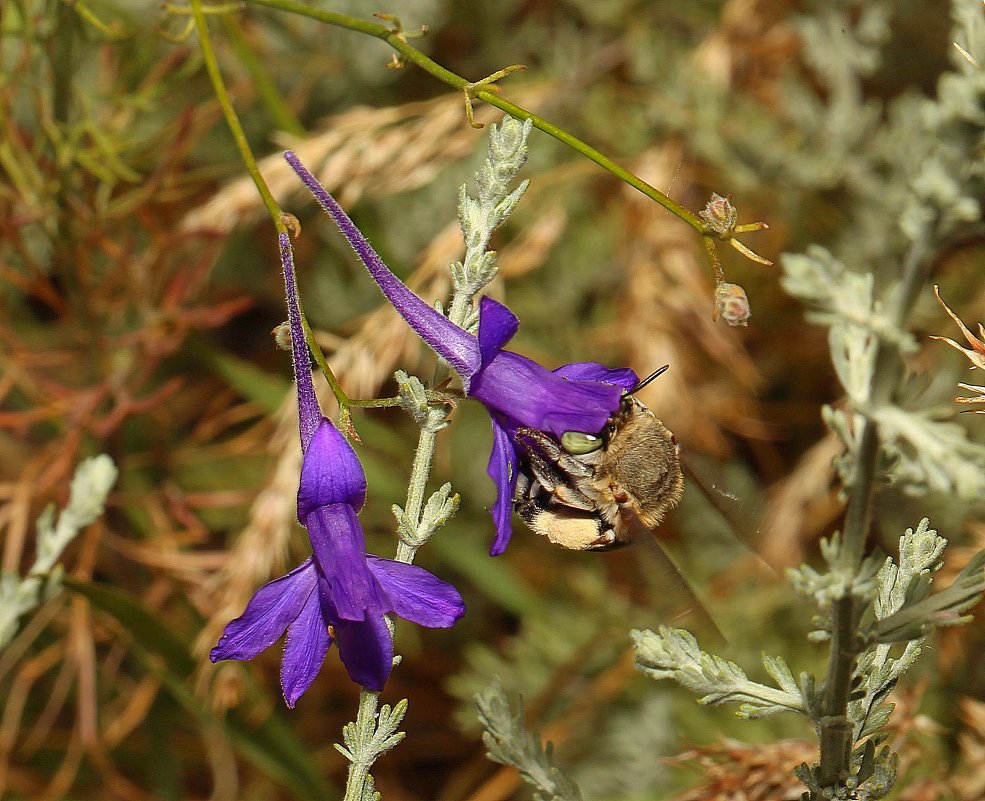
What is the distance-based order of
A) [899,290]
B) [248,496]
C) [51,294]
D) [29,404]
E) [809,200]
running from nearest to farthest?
[899,290] < [51,294] < [248,496] < [29,404] < [809,200]

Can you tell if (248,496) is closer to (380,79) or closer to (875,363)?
(380,79)

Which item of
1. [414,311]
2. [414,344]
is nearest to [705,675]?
[414,311]

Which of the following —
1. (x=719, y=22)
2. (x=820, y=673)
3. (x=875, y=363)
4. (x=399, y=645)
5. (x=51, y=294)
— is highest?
(x=875, y=363)

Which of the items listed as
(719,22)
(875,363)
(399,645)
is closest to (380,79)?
(719,22)

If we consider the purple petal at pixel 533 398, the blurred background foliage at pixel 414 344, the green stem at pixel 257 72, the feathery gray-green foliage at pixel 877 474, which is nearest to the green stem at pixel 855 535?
the feathery gray-green foliage at pixel 877 474

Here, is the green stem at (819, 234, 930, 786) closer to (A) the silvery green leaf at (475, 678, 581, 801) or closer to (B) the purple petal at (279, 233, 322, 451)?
(A) the silvery green leaf at (475, 678, 581, 801)

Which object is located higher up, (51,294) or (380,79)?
(380,79)

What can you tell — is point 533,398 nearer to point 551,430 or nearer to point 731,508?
point 551,430
